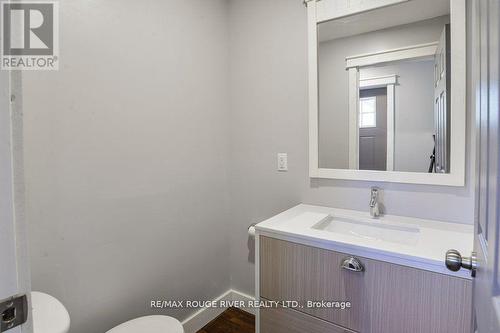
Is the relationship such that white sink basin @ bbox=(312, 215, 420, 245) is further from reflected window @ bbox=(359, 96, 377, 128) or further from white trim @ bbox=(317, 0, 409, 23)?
white trim @ bbox=(317, 0, 409, 23)

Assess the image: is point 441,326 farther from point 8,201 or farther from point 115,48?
point 115,48

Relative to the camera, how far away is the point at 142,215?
152cm

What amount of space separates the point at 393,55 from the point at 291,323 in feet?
4.84

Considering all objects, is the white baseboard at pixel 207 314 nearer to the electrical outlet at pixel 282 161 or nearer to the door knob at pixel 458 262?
the electrical outlet at pixel 282 161

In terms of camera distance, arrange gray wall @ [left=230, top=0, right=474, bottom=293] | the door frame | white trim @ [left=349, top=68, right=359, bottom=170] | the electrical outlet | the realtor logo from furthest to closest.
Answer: the electrical outlet, gray wall @ [left=230, top=0, right=474, bottom=293], white trim @ [left=349, top=68, right=359, bottom=170], the door frame, the realtor logo

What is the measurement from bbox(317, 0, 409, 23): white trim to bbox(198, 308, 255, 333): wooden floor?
2047 millimetres

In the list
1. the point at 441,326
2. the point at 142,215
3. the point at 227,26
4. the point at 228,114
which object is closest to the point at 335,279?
the point at 441,326

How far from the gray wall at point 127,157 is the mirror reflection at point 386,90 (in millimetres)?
796

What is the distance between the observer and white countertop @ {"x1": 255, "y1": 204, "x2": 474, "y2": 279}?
102 cm

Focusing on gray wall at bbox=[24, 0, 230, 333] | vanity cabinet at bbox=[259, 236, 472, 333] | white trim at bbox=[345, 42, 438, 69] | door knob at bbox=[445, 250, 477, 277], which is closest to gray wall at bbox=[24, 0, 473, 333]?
gray wall at bbox=[24, 0, 230, 333]

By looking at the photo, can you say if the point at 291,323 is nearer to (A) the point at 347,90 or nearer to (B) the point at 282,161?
(B) the point at 282,161

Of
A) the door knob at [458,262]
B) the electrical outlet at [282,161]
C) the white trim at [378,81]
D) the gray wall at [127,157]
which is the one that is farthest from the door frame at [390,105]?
the gray wall at [127,157]

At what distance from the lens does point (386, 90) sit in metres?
1.52

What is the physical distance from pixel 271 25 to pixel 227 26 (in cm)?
37
